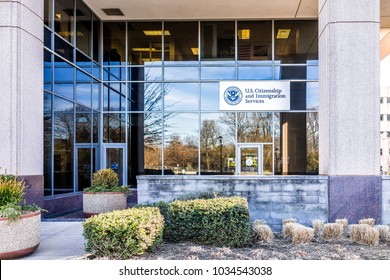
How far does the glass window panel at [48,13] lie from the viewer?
536 inches

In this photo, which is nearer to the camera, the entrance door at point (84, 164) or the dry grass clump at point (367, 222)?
the dry grass clump at point (367, 222)

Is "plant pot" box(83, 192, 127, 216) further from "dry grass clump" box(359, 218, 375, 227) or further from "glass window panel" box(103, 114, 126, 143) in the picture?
"glass window panel" box(103, 114, 126, 143)

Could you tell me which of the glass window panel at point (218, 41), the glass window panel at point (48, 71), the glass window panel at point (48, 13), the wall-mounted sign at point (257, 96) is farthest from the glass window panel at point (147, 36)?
the glass window panel at point (48, 71)

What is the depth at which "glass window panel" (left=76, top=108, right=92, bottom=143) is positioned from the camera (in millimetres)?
16312

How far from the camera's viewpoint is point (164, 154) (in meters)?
18.8

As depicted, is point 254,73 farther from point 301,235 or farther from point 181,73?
point 301,235

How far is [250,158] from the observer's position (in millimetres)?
18594

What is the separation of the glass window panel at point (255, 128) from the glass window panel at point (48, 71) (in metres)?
8.63

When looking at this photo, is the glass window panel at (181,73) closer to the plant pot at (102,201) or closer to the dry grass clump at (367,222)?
the plant pot at (102,201)

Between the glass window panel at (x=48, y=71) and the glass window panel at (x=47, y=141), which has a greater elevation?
the glass window panel at (x=48, y=71)

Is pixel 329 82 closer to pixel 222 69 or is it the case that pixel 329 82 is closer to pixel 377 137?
pixel 377 137

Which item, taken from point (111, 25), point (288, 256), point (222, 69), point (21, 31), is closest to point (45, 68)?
point (21, 31)

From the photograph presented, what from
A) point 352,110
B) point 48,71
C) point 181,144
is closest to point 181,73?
point 181,144

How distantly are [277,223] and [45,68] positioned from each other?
900 centimetres
